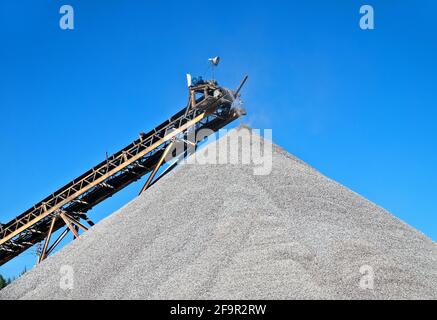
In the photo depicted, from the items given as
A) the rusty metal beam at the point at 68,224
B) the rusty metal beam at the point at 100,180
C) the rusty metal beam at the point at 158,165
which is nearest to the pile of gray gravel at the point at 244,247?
the rusty metal beam at the point at 158,165

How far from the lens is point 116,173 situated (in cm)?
1694

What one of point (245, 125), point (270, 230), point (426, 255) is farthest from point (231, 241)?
point (245, 125)

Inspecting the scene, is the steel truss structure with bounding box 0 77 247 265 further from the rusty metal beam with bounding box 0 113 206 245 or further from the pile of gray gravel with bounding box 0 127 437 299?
the pile of gray gravel with bounding box 0 127 437 299

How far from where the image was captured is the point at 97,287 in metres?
9.41

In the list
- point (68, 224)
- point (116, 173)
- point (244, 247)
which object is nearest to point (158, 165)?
point (116, 173)

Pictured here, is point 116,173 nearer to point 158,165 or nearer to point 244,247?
point 158,165

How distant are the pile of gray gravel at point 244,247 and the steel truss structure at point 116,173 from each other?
2722mm

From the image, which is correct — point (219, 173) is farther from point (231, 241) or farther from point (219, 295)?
point (219, 295)

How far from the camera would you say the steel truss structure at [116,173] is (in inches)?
637

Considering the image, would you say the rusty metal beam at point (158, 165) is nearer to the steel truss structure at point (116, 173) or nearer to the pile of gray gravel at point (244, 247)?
the steel truss structure at point (116, 173)

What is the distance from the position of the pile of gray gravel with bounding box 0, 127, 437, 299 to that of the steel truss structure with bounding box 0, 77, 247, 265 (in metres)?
2.72

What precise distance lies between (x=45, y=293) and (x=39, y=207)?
26.0 ft

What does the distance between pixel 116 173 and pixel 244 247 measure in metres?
9.00

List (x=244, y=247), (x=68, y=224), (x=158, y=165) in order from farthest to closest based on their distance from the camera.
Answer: (x=68, y=224) → (x=158, y=165) → (x=244, y=247)
